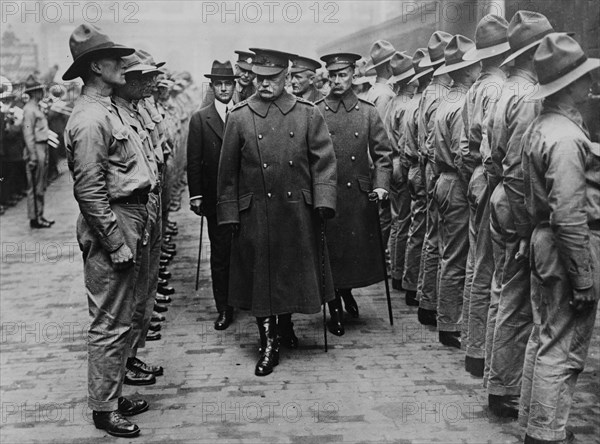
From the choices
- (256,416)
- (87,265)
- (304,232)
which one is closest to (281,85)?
(304,232)

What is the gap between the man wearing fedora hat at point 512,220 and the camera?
15.1 feet

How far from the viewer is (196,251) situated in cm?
1062

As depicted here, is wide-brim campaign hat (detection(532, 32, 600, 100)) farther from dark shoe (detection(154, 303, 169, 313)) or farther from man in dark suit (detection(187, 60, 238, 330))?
dark shoe (detection(154, 303, 169, 313))

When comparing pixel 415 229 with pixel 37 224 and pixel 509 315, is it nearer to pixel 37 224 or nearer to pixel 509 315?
pixel 509 315

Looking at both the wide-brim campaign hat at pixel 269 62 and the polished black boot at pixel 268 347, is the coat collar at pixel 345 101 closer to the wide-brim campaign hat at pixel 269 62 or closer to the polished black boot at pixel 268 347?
the wide-brim campaign hat at pixel 269 62

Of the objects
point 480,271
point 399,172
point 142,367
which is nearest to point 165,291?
point 142,367

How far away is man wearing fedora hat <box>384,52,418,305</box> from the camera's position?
26.6 feet

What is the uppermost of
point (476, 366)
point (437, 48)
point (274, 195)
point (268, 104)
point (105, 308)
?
point (437, 48)

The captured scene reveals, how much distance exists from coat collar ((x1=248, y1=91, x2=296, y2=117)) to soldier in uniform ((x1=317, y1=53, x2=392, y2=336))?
96 cm

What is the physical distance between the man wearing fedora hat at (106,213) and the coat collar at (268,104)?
1.31 m

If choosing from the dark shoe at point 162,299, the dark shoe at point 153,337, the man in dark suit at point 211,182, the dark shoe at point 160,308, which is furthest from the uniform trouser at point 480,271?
the dark shoe at point 162,299

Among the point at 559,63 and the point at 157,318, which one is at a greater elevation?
the point at 559,63

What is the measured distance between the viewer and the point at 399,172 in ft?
26.7

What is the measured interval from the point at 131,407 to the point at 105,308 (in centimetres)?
77
